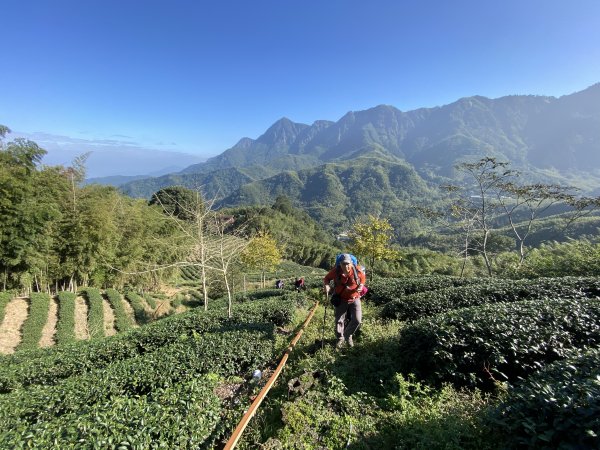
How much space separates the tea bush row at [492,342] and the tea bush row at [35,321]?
20715 millimetres

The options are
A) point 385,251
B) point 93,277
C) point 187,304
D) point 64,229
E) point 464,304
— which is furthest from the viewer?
point 187,304

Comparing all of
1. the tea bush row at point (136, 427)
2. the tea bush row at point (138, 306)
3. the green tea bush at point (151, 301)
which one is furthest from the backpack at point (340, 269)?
the green tea bush at point (151, 301)

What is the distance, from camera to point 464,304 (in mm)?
9969

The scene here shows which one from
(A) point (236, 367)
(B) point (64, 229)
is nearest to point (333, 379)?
(A) point (236, 367)

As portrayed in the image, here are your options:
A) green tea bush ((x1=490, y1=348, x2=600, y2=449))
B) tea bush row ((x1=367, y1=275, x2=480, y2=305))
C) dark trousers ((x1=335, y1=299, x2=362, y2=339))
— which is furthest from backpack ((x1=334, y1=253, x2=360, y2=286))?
tea bush row ((x1=367, y1=275, x2=480, y2=305))

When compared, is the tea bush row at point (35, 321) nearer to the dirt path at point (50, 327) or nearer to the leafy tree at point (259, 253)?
the dirt path at point (50, 327)

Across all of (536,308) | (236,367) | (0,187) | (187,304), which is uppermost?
(0,187)

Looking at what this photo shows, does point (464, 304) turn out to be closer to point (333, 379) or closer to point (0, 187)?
point (333, 379)

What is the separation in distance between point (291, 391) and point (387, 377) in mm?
2059

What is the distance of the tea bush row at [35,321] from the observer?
16906 millimetres

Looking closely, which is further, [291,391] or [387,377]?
[387,377]

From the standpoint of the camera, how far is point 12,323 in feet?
58.7

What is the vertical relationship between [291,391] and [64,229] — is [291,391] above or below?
below

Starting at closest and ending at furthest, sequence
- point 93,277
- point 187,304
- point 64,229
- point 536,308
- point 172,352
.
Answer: point 536,308
point 172,352
point 64,229
point 93,277
point 187,304
